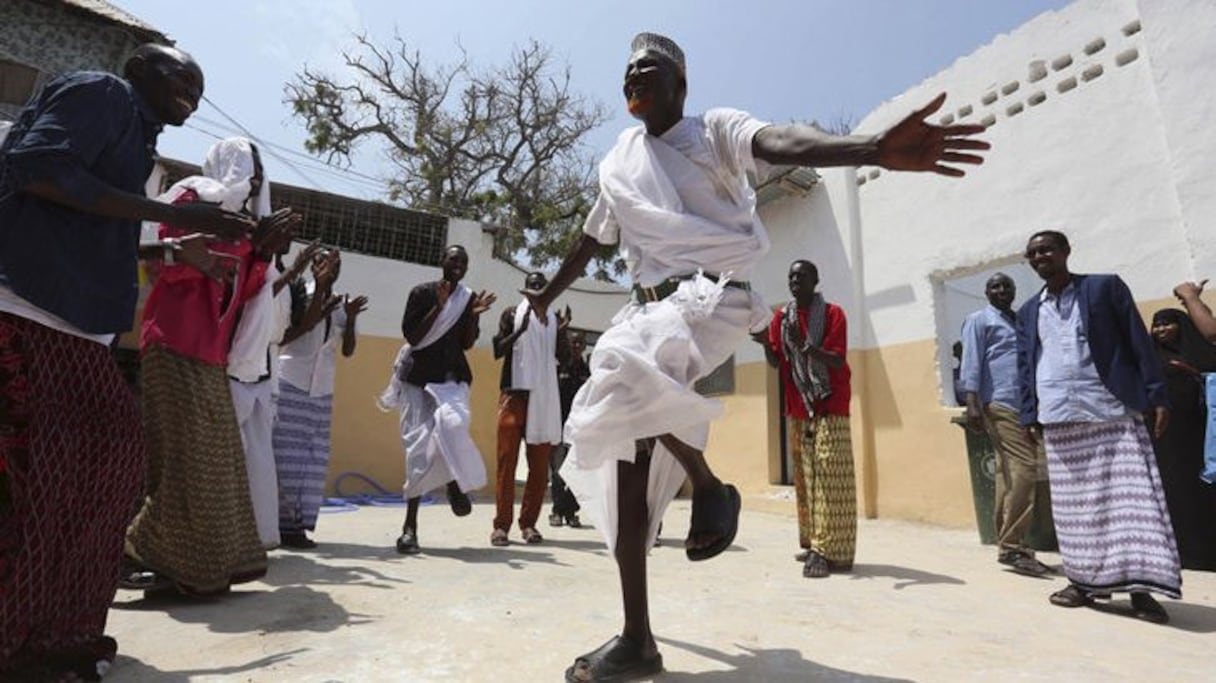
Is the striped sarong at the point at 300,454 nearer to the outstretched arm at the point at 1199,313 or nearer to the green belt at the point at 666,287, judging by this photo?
the green belt at the point at 666,287

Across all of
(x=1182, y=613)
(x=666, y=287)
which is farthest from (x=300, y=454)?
(x=1182, y=613)

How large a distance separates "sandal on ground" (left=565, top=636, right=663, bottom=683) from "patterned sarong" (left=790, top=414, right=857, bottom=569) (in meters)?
2.37

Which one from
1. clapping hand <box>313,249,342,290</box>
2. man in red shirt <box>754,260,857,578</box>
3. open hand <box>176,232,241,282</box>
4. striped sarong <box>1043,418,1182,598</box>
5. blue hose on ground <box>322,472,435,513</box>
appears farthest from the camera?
Result: blue hose on ground <box>322,472,435,513</box>

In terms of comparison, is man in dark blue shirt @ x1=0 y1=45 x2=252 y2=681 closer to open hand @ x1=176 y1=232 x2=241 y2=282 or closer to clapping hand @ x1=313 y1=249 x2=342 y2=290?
open hand @ x1=176 y1=232 x2=241 y2=282

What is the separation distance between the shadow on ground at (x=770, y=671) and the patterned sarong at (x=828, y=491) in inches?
77.7

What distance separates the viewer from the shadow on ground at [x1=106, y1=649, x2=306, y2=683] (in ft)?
6.38

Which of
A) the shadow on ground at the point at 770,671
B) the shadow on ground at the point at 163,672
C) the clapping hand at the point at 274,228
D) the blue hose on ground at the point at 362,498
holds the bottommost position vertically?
the shadow on ground at the point at 163,672

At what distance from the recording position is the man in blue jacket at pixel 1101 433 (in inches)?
123

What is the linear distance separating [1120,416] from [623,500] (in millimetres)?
2622

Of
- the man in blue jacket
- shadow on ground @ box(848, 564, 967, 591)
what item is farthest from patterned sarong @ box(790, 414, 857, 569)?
the man in blue jacket

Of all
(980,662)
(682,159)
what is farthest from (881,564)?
(682,159)

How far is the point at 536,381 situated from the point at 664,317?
10.7ft

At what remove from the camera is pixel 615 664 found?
195 centimetres

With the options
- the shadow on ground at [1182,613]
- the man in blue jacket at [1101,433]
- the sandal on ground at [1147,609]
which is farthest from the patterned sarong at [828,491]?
the sandal on ground at [1147,609]
